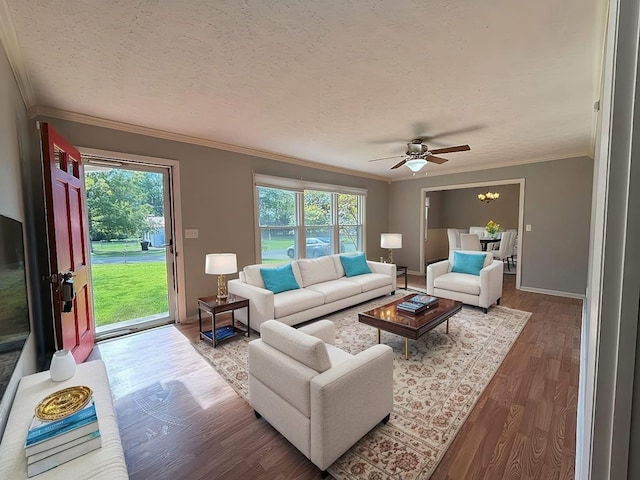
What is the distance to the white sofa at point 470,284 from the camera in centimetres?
393

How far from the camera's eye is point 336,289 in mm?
3932

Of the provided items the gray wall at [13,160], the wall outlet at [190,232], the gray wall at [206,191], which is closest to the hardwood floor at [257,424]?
the gray wall at [13,160]

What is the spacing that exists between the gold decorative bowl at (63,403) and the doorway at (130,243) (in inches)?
89.8

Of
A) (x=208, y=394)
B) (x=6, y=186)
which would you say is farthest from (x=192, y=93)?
(x=208, y=394)

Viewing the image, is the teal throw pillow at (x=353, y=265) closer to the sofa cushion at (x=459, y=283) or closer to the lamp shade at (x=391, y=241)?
the lamp shade at (x=391, y=241)

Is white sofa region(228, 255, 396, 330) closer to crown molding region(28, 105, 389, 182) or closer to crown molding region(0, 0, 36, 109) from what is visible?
crown molding region(28, 105, 389, 182)

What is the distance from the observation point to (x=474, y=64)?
2.02m

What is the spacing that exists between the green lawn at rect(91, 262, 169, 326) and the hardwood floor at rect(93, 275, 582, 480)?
0.70 metres

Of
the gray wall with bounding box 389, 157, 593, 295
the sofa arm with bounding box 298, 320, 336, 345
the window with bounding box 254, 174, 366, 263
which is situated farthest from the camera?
the window with bounding box 254, 174, 366, 263

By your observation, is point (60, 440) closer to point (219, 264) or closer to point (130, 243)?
point (219, 264)

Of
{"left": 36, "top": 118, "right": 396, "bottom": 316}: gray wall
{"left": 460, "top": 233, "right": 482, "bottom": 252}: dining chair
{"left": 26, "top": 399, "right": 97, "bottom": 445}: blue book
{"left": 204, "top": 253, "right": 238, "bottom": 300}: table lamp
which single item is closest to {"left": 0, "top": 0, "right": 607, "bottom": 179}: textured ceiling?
{"left": 36, "top": 118, "right": 396, "bottom": 316}: gray wall

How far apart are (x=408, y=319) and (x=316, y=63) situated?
2.34 m

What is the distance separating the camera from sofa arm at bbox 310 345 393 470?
1484mm

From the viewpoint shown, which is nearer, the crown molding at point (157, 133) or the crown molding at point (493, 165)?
the crown molding at point (157, 133)
